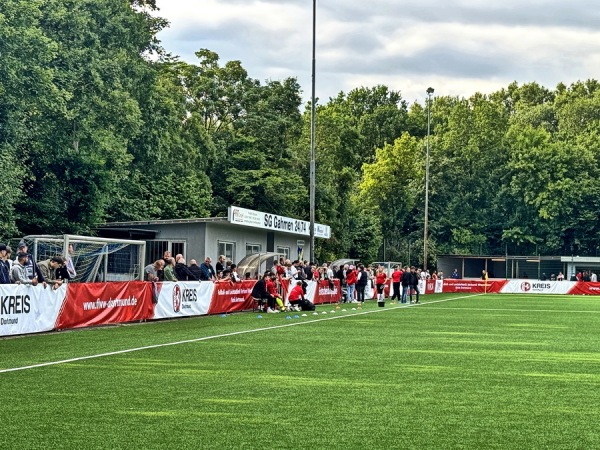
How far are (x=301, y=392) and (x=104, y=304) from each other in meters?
13.9

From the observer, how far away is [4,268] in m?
21.3

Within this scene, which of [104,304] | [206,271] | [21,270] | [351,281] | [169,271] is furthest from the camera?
[351,281]

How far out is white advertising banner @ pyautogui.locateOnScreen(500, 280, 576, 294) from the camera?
2923 inches

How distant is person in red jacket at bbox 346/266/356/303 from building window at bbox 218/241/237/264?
5.45 m

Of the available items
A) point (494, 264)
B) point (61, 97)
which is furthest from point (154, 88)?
point (494, 264)

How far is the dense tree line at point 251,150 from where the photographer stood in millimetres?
43594

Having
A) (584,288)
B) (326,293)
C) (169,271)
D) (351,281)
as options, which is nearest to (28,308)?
(169,271)

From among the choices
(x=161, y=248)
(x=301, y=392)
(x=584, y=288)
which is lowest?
(x=301, y=392)

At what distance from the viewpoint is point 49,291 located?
2222cm

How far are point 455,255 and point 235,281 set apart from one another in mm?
67206

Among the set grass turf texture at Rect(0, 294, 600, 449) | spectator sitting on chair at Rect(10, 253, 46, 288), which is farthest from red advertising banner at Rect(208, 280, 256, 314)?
spectator sitting on chair at Rect(10, 253, 46, 288)

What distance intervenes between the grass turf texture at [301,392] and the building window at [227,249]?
887 inches

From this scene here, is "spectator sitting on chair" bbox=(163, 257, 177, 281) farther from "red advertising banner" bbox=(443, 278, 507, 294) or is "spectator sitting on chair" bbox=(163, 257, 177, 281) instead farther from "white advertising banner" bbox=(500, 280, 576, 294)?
"white advertising banner" bbox=(500, 280, 576, 294)

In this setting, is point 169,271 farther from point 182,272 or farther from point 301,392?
point 301,392
